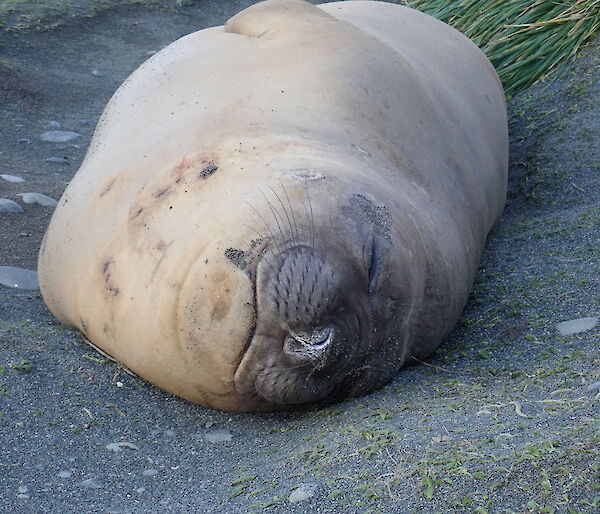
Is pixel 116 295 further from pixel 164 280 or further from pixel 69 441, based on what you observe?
pixel 69 441

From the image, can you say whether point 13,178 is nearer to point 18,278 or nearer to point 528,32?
point 18,278

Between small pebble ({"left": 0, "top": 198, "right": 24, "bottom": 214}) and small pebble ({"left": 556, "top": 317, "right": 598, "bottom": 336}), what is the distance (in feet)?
7.13

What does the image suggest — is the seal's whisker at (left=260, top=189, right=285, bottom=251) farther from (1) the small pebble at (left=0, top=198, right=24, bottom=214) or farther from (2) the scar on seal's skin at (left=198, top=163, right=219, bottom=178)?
(1) the small pebble at (left=0, top=198, right=24, bottom=214)

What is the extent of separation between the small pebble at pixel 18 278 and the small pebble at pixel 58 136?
5.40 ft

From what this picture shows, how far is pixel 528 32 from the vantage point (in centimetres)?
563

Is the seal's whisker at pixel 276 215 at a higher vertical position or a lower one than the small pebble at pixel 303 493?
higher

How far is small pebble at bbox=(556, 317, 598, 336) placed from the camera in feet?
10.2

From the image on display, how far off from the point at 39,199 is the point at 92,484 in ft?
6.72

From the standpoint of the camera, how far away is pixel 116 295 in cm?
289

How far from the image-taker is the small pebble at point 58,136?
17.4 ft

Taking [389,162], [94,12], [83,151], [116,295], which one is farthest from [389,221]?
[94,12]

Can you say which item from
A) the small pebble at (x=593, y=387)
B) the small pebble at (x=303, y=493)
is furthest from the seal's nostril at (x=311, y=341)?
the small pebble at (x=593, y=387)

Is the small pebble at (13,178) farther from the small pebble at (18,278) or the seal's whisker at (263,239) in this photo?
the seal's whisker at (263,239)

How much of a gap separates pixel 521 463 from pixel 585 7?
149 inches
